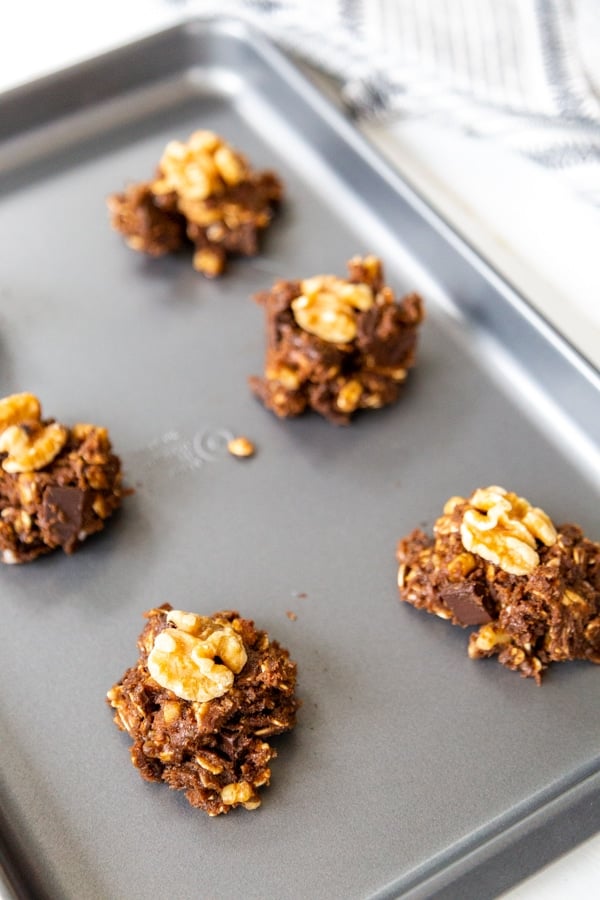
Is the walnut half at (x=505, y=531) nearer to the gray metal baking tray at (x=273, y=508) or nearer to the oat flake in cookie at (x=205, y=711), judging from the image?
the gray metal baking tray at (x=273, y=508)

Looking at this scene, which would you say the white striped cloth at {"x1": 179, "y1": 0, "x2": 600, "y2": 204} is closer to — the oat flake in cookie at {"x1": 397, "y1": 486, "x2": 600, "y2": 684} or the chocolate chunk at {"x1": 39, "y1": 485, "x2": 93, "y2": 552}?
the oat flake in cookie at {"x1": 397, "y1": 486, "x2": 600, "y2": 684}

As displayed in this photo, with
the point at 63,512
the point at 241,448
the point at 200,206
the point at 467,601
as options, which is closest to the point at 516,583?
the point at 467,601

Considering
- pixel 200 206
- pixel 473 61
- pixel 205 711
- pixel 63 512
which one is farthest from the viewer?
pixel 473 61

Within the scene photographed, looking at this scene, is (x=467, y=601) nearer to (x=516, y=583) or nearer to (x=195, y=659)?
(x=516, y=583)

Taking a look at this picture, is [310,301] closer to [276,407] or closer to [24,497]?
[276,407]

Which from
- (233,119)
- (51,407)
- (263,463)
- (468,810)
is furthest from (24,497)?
(233,119)

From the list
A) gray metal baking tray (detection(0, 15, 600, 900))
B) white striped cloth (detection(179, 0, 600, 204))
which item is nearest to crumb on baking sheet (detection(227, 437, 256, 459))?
gray metal baking tray (detection(0, 15, 600, 900))

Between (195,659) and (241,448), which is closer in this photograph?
(195,659)
